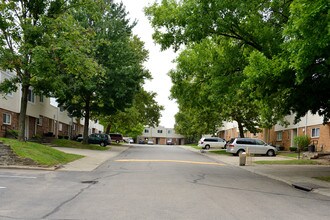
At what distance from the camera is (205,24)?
1717cm

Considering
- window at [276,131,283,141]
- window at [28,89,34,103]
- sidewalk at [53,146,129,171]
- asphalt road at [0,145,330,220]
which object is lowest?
sidewalk at [53,146,129,171]

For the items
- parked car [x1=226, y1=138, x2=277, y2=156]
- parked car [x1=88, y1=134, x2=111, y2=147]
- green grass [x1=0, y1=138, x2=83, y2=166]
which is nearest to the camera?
green grass [x1=0, y1=138, x2=83, y2=166]

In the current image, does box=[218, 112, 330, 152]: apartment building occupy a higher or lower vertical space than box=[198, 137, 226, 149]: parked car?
higher

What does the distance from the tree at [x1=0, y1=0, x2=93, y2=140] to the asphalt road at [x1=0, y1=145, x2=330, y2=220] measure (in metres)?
6.86

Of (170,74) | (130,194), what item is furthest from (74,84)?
(130,194)

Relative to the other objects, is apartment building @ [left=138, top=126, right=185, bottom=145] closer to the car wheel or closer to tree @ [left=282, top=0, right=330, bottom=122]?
the car wheel

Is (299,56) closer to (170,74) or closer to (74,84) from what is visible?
(170,74)

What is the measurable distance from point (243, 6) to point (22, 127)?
497 inches

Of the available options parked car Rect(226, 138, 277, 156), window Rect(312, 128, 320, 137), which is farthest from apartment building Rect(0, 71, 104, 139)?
window Rect(312, 128, 320, 137)

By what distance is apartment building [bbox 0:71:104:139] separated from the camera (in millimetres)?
30877

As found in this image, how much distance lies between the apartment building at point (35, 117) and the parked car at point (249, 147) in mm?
17635

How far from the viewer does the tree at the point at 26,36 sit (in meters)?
19.8

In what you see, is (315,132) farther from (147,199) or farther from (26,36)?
(147,199)

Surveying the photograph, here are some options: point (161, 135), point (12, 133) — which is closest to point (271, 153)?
point (12, 133)
